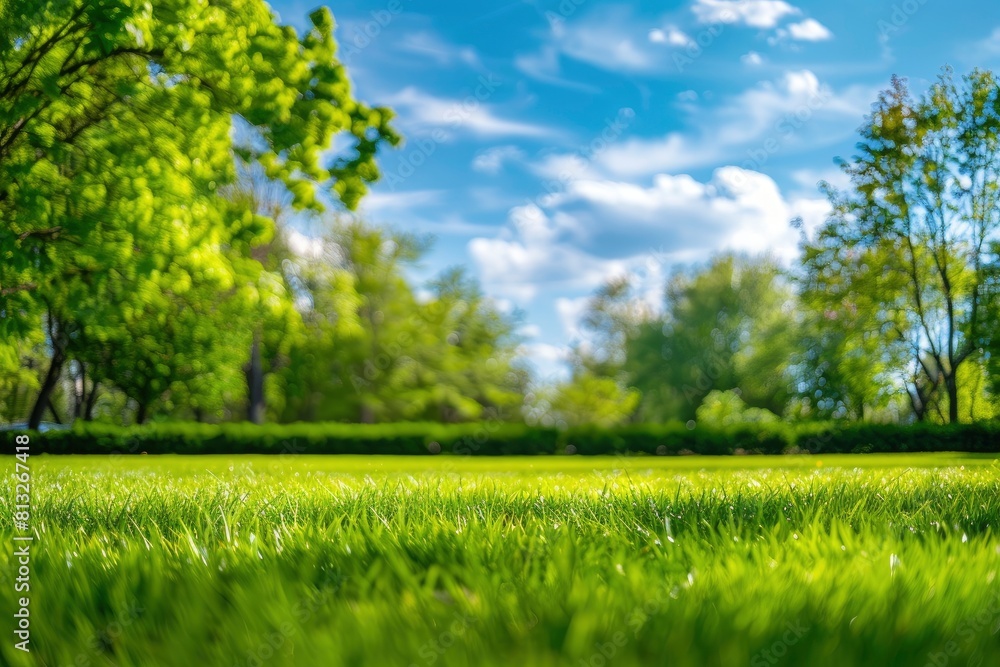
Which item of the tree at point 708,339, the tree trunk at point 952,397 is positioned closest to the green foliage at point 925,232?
the tree trunk at point 952,397

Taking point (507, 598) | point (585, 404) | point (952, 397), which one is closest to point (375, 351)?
point (585, 404)

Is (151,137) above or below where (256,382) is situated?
above

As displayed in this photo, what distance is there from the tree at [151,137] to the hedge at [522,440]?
1160cm

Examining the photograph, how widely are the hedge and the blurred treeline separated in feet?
10.7

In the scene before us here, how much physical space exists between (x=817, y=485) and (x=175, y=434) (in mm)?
21724

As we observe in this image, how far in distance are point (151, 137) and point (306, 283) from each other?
23212 millimetres

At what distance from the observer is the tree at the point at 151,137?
34.1ft

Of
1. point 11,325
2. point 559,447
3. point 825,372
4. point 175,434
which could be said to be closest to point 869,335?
point 825,372

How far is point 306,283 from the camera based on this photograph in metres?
34.3

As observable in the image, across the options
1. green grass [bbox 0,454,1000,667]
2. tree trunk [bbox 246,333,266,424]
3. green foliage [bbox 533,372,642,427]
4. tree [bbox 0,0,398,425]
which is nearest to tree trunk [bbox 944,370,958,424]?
green foliage [bbox 533,372,642,427]

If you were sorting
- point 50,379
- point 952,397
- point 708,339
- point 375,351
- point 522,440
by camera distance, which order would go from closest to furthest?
point 522,440 < point 952,397 < point 50,379 < point 375,351 < point 708,339

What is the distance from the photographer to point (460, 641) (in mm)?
2102

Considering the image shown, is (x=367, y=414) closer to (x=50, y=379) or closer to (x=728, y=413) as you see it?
(x=50, y=379)

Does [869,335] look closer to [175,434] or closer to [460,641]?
[175,434]
